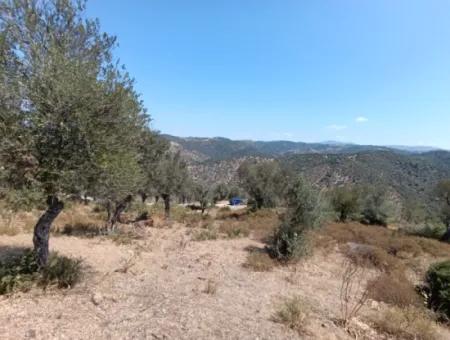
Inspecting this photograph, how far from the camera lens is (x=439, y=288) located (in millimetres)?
9094

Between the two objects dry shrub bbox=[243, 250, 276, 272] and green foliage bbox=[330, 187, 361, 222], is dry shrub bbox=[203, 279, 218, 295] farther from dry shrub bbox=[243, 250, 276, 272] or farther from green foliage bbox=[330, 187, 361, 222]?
green foliage bbox=[330, 187, 361, 222]

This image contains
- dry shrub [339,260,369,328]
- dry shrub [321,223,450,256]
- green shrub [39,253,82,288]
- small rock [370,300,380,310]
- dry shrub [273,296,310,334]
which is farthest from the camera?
dry shrub [321,223,450,256]

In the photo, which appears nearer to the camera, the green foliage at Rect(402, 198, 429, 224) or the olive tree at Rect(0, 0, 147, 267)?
the olive tree at Rect(0, 0, 147, 267)

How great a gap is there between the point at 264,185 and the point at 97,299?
25.4 meters

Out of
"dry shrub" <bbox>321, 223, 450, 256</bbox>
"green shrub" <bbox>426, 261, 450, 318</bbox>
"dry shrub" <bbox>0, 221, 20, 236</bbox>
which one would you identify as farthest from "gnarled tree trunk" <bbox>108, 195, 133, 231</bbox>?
"green shrub" <bbox>426, 261, 450, 318</bbox>

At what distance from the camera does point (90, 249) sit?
10969mm

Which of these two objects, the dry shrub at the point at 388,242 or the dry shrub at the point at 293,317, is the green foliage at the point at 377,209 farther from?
the dry shrub at the point at 293,317

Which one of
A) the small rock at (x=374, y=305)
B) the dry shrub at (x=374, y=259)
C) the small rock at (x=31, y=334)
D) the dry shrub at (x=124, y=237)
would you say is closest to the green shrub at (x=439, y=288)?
the small rock at (x=374, y=305)

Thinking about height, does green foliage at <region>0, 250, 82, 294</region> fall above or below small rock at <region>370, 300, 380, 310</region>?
above

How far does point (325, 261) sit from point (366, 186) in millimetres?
23250

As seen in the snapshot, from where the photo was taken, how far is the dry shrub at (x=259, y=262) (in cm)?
1056

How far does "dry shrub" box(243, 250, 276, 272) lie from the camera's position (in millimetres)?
10562

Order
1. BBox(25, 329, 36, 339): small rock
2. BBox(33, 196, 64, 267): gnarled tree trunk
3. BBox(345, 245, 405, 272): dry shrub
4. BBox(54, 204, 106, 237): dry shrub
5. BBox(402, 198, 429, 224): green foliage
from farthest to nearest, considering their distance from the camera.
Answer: BBox(402, 198, 429, 224): green foliage
BBox(54, 204, 106, 237): dry shrub
BBox(345, 245, 405, 272): dry shrub
BBox(33, 196, 64, 267): gnarled tree trunk
BBox(25, 329, 36, 339): small rock

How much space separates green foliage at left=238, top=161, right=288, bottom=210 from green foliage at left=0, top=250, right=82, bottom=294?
2396cm
